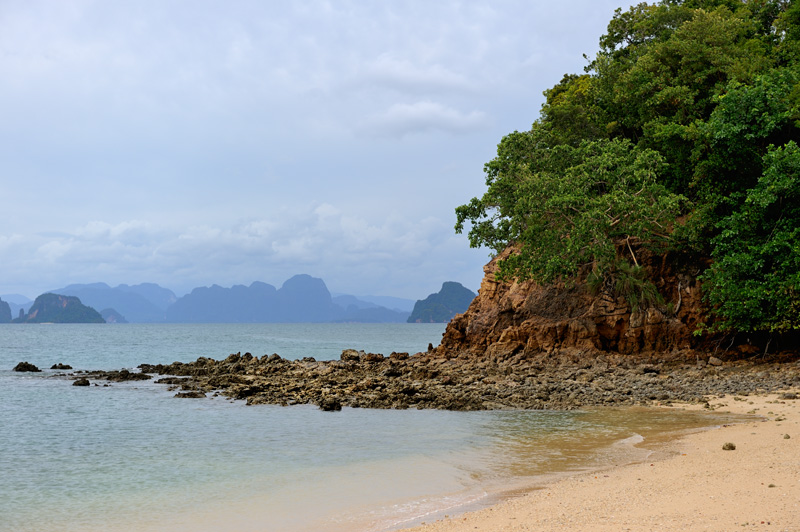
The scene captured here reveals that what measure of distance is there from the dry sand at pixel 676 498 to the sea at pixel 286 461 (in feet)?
3.14

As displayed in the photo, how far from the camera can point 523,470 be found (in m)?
12.8

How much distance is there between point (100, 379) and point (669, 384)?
104ft

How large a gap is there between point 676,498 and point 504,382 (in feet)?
58.0

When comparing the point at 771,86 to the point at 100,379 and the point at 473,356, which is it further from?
the point at 100,379

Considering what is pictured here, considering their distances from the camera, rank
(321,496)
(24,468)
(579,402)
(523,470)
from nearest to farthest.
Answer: (321,496)
(523,470)
(24,468)
(579,402)

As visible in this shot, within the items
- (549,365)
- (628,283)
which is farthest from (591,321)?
(549,365)

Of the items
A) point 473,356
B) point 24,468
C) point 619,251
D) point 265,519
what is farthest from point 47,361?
point 265,519

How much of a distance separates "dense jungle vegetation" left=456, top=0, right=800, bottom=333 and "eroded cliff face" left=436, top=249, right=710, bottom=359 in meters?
1.01

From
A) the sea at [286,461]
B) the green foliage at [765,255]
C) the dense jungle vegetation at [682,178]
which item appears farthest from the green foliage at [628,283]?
the sea at [286,461]

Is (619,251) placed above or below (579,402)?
above

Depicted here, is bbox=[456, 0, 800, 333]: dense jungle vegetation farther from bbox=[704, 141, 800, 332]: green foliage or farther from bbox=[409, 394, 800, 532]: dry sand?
bbox=[409, 394, 800, 532]: dry sand

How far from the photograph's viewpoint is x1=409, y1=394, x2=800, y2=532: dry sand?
309 inches

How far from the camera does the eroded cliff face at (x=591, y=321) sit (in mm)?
29719

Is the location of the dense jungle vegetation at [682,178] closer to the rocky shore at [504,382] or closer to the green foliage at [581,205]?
the green foliage at [581,205]
